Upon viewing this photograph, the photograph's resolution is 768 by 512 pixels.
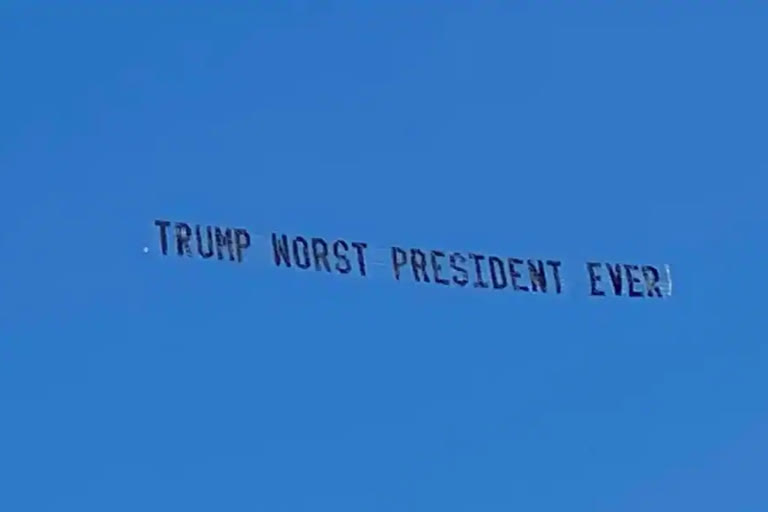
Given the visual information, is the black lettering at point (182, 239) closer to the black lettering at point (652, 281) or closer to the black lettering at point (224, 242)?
the black lettering at point (224, 242)

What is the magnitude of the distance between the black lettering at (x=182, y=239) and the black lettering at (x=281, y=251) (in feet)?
5.12

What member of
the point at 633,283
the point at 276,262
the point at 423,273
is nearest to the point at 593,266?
the point at 633,283

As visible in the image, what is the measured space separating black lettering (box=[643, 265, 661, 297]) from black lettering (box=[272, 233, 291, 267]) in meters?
6.58

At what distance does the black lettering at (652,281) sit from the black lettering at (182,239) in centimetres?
837

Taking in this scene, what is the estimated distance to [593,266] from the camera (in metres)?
29.2

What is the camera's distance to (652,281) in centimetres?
2931

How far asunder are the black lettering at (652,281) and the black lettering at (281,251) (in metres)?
6.58

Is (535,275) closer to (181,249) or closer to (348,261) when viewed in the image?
(348,261)

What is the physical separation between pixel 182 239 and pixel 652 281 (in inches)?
342

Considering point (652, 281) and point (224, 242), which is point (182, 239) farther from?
Result: point (652, 281)

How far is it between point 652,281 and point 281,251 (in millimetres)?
6892

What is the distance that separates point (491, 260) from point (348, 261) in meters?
2.63

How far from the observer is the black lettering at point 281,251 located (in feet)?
88.2

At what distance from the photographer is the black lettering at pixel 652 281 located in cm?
2916
